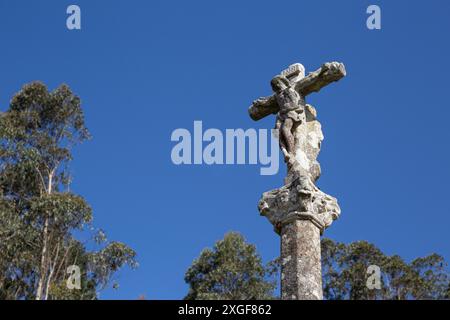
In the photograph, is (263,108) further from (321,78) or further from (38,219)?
(38,219)

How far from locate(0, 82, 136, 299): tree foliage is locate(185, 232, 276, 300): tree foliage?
12.6 ft

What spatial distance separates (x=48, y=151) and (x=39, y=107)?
1.93 meters

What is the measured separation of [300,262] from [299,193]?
2.26 ft

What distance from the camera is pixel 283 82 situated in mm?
8266

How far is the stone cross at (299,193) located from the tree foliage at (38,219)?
17146mm

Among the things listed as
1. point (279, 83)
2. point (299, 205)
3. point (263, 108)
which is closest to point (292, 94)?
point (279, 83)

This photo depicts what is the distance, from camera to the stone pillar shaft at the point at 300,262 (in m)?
6.71

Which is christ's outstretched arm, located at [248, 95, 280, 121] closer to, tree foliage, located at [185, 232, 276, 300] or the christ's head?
the christ's head

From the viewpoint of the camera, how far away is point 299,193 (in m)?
7.09
